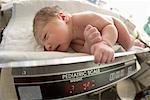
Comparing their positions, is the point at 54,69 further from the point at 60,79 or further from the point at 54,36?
the point at 54,36

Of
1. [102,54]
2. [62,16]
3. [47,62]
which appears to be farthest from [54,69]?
[62,16]

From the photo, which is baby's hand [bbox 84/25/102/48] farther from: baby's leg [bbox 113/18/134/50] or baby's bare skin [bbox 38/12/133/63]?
baby's leg [bbox 113/18/134/50]

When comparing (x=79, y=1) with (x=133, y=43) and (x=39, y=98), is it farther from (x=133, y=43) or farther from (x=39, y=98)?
(x=39, y=98)

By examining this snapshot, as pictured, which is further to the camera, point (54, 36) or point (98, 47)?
point (54, 36)

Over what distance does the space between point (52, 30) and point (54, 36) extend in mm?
19

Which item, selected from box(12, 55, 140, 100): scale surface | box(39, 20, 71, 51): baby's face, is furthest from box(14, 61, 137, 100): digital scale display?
box(39, 20, 71, 51): baby's face

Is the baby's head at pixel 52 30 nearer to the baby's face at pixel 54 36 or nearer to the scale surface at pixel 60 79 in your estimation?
the baby's face at pixel 54 36

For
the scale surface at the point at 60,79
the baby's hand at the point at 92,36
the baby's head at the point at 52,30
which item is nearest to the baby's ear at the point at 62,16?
the baby's head at the point at 52,30

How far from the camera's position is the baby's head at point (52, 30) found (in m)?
0.78

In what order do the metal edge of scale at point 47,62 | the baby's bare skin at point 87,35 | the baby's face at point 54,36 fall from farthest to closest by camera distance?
the baby's face at point 54,36
the baby's bare skin at point 87,35
the metal edge of scale at point 47,62

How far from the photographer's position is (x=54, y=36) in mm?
780

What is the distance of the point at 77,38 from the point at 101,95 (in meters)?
0.21

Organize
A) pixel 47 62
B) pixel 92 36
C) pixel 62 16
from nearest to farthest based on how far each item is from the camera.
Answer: pixel 47 62
pixel 92 36
pixel 62 16

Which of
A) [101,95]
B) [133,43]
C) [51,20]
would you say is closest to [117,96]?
[101,95]
